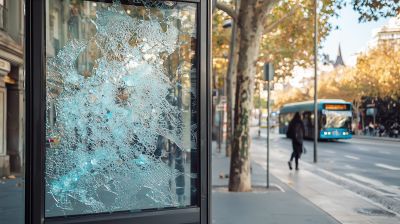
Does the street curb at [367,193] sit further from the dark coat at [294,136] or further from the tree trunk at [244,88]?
the tree trunk at [244,88]

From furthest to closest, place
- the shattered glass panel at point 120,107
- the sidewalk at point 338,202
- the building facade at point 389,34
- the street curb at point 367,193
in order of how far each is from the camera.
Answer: the building facade at point 389,34 < the street curb at point 367,193 < the sidewalk at point 338,202 < the shattered glass panel at point 120,107

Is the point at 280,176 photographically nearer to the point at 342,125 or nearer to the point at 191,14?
the point at 191,14

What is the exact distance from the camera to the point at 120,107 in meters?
3.60

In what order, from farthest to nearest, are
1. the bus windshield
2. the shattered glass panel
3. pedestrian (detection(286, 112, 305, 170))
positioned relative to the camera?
the bus windshield → pedestrian (detection(286, 112, 305, 170)) → the shattered glass panel

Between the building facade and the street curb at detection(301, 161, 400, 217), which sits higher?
the building facade

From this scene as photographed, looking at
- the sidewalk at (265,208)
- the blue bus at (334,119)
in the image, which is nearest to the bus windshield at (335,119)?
the blue bus at (334,119)

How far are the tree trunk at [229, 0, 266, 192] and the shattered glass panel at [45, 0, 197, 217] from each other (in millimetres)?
4000

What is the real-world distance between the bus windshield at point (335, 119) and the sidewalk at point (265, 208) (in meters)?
18.9

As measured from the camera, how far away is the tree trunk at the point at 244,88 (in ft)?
24.5

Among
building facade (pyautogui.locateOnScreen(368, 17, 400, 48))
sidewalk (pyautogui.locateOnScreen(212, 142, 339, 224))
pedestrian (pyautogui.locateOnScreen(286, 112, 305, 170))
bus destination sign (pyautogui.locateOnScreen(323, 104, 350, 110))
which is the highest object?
building facade (pyautogui.locateOnScreen(368, 17, 400, 48))

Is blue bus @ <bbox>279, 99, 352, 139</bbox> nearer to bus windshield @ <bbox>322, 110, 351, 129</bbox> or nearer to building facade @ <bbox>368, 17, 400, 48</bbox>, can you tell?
bus windshield @ <bbox>322, 110, 351, 129</bbox>

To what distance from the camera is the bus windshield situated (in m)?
25.5

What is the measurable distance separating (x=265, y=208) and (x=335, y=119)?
837 inches

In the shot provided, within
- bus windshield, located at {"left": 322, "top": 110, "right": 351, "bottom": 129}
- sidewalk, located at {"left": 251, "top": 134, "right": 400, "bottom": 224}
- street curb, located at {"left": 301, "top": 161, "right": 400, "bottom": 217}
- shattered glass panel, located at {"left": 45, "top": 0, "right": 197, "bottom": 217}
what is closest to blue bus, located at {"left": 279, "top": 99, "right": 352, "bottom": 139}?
bus windshield, located at {"left": 322, "top": 110, "right": 351, "bottom": 129}
